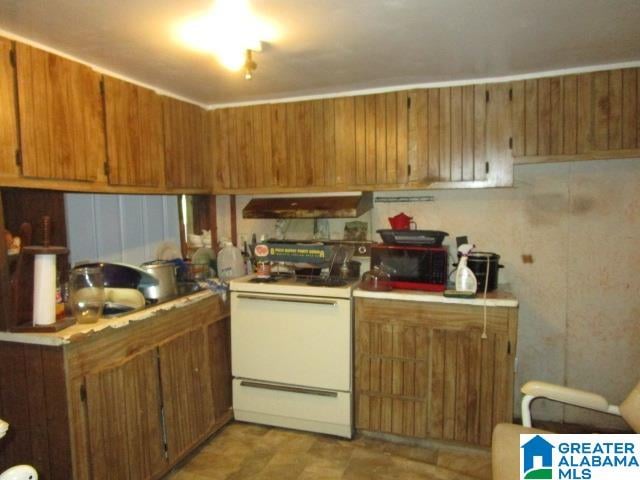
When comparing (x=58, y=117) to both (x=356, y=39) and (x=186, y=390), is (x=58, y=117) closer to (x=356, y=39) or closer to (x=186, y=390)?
(x=356, y=39)

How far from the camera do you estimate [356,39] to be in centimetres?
190

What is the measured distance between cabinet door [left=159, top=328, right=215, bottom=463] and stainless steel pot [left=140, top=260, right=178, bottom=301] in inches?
9.7

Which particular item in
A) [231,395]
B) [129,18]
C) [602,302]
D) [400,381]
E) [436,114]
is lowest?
[231,395]

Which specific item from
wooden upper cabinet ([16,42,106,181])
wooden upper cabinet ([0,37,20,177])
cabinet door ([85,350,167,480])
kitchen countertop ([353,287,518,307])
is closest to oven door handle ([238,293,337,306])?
kitchen countertop ([353,287,518,307])

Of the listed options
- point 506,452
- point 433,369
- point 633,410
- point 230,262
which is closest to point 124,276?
point 230,262

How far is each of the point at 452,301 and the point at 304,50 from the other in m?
1.50

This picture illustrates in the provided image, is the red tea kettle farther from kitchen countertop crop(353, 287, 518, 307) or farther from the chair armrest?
the chair armrest

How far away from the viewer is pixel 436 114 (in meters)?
2.56

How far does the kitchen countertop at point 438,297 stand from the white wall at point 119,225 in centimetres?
144

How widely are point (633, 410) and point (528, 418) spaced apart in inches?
14.0

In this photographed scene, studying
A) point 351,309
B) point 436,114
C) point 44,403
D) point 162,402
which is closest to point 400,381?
point 351,309

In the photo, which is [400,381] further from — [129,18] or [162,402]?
[129,18]

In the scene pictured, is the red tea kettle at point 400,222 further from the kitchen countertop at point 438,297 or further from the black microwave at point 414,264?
the kitchen countertop at point 438,297

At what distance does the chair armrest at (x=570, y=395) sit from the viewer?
1572mm
